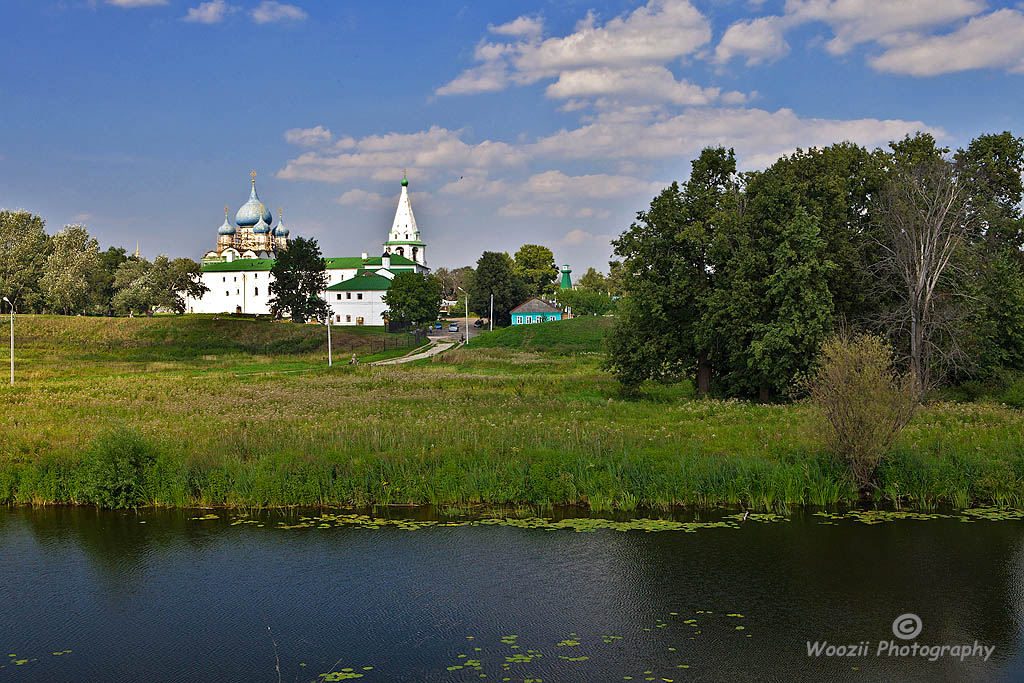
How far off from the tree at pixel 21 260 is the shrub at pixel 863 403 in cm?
10155

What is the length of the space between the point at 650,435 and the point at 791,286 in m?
11.8

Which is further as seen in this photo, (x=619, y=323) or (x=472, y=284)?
(x=472, y=284)

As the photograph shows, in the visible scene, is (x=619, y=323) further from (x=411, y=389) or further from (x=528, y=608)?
(x=528, y=608)

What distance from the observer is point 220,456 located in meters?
22.8

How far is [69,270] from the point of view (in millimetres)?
98000

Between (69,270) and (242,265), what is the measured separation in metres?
43.7

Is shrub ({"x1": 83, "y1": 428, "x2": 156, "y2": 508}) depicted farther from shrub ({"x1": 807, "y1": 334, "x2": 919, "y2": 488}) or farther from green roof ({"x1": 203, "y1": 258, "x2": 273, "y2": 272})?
green roof ({"x1": 203, "y1": 258, "x2": 273, "y2": 272})

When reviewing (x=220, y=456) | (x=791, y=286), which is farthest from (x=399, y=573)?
(x=791, y=286)

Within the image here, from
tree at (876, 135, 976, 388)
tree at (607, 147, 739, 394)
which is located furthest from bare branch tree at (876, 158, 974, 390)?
tree at (607, 147, 739, 394)

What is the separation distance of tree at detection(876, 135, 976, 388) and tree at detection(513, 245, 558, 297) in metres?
121

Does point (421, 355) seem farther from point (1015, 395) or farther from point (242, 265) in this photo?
point (242, 265)

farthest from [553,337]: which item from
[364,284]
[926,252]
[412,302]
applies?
[926,252]

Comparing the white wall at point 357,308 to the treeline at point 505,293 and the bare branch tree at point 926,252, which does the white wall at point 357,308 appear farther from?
the bare branch tree at point 926,252

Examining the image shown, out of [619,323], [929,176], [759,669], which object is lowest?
[759,669]
